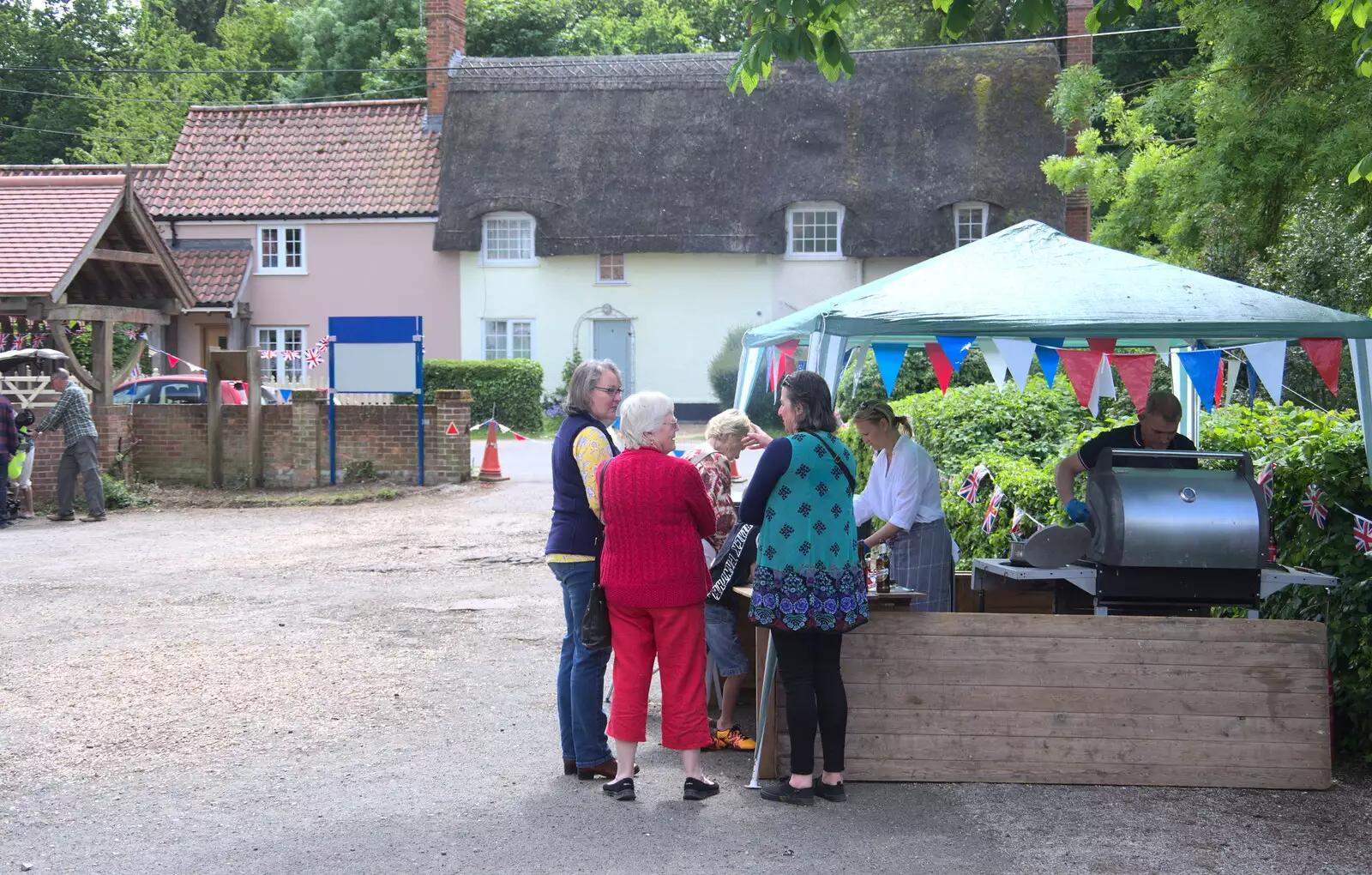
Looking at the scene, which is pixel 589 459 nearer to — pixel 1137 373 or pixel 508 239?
→ pixel 1137 373

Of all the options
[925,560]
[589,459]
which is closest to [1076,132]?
[925,560]

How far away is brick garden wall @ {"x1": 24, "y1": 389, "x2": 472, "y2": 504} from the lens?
18875 millimetres

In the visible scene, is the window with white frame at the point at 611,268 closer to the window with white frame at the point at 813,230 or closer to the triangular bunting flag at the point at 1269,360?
the window with white frame at the point at 813,230

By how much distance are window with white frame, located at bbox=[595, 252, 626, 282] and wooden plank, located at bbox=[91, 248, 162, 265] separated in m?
16.4

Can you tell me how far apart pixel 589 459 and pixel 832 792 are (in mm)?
1803

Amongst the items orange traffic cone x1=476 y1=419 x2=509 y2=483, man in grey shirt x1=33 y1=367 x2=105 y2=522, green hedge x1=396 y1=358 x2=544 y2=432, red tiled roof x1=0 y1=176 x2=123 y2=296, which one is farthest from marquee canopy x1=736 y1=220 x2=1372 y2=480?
green hedge x1=396 y1=358 x2=544 y2=432

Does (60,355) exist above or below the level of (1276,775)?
above

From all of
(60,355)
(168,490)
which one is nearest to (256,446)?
(168,490)

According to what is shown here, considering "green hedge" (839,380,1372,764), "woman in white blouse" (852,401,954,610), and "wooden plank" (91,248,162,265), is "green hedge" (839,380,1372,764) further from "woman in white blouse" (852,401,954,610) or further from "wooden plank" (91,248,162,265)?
"wooden plank" (91,248,162,265)

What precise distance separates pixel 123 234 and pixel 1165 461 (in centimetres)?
1580

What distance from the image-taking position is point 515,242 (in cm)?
→ 3459

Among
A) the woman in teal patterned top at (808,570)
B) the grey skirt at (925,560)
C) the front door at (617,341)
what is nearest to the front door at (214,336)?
the front door at (617,341)

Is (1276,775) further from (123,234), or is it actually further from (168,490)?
(123,234)

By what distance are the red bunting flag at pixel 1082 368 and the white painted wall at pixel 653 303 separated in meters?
24.8
